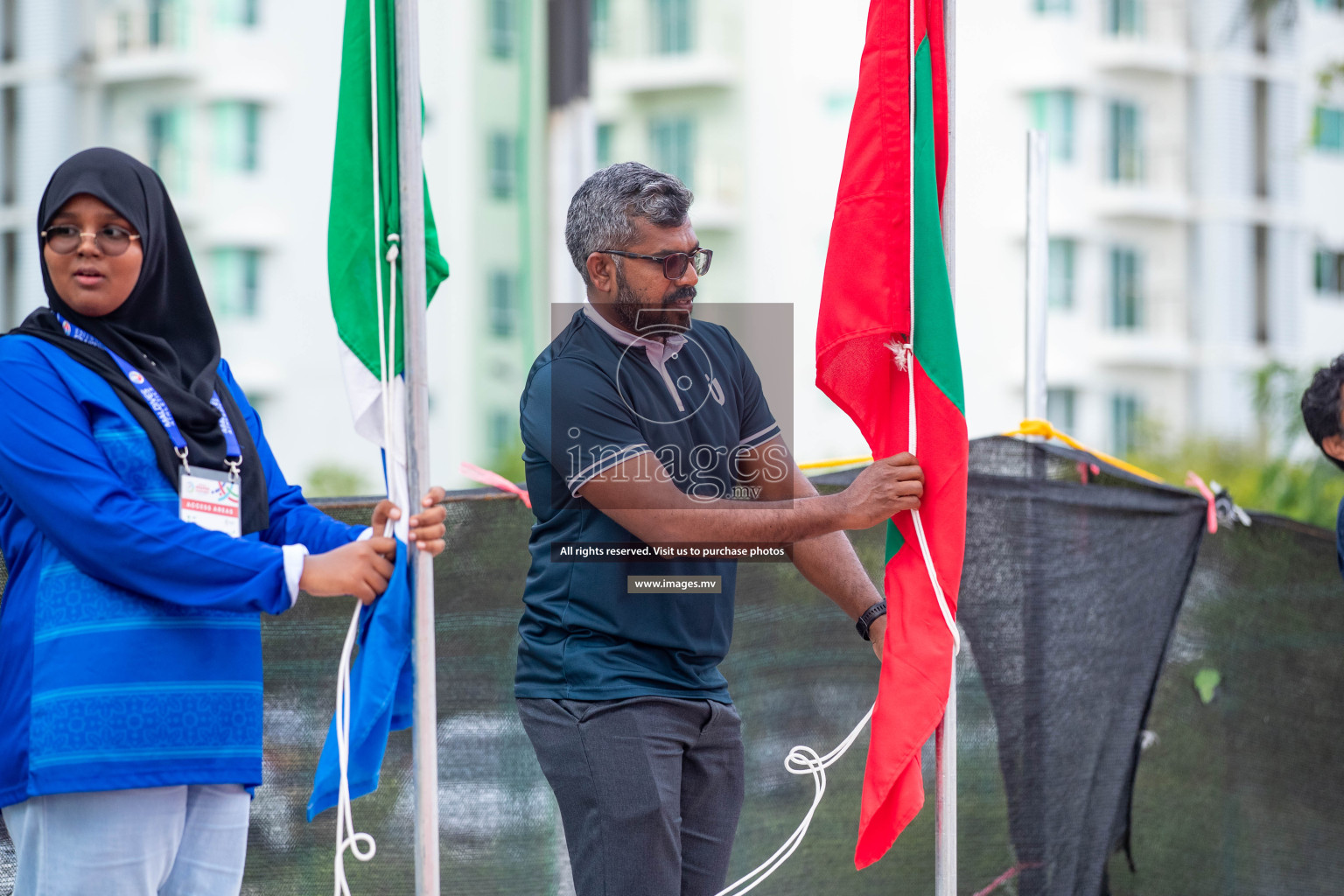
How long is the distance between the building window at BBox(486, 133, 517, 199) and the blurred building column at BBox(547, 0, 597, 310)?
2183 centimetres

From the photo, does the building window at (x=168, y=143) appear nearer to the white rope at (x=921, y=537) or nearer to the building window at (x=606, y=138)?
the building window at (x=606, y=138)

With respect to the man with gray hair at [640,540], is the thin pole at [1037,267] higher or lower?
higher

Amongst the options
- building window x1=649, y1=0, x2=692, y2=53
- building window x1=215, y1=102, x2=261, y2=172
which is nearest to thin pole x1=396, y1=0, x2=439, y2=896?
building window x1=215, y1=102, x2=261, y2=172

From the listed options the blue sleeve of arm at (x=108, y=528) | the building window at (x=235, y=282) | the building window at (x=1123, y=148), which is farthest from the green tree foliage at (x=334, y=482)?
the blue sleeve of arm at (x=108, y=528)

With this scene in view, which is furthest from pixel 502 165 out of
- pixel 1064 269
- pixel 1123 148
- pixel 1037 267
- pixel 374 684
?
pixel 374 684

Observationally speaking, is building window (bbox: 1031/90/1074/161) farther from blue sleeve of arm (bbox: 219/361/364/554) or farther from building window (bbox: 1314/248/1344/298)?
blue sleeve of arm (bbox: 219/361/364/554)

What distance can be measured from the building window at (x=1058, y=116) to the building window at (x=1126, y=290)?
233cm

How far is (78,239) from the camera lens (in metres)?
2.88

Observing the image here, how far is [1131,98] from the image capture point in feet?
109

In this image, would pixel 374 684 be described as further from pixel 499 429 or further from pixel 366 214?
pixel 499 429

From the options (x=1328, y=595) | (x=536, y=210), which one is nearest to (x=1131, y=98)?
(x=536, y=210)

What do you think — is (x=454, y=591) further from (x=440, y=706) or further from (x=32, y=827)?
(x=32, y=827)

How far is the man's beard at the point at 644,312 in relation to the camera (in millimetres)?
3217
